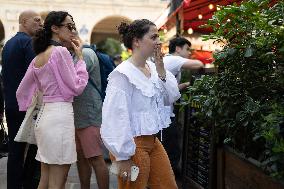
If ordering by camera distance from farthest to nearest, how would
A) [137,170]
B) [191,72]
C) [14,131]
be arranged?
[191,72]
[14,131]
[137,170]

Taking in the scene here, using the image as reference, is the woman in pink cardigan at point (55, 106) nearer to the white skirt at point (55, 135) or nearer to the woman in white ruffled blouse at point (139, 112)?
the white skirt at point (55, 135)

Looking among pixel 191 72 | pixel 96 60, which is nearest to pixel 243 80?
pixel 96 60

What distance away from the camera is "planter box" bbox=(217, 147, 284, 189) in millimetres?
2621

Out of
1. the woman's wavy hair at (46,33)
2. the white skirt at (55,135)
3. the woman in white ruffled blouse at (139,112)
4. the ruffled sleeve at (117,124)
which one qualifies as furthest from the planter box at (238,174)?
the woman's wavy hair at (46,33)

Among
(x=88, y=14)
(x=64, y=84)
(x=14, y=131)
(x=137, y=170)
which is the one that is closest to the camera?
(x=137, y=170)

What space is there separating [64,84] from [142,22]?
0.77 meters

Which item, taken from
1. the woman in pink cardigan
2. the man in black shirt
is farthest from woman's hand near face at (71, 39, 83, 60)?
the man in black shirt

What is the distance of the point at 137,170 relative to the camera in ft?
9.63

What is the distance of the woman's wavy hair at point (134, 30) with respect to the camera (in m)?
3.22

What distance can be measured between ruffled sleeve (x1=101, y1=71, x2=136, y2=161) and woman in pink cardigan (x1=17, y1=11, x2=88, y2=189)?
0.64 m

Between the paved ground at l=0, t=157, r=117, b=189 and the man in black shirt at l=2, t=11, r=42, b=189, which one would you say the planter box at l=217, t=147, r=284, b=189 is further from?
the paved ground at l=0, t=157, r=117, b=189

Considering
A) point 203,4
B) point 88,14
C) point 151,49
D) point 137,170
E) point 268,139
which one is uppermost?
Answer: point 88,14

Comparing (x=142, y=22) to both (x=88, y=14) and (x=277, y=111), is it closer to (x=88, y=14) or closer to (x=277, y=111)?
(x=277, y=111)

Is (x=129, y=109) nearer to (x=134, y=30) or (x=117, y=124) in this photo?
(x=117, y=124)
